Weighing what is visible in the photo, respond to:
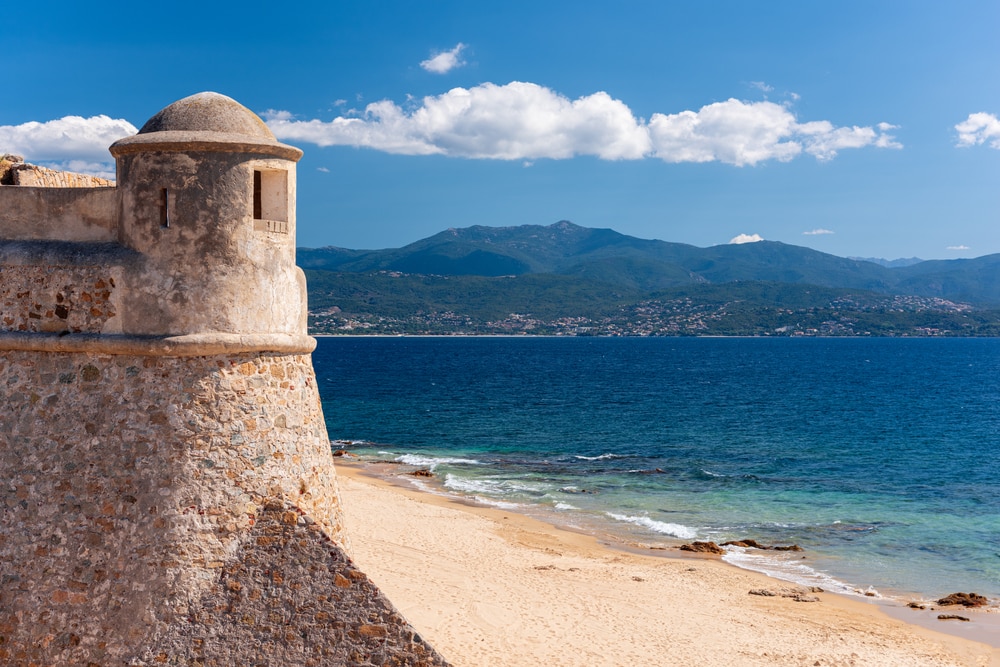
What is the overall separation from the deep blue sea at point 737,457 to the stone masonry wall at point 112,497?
17.8 m

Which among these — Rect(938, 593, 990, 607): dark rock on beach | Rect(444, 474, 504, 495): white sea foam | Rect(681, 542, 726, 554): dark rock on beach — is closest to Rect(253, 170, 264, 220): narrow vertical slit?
Rect(681, 542, 726, 554): dark rock on beach

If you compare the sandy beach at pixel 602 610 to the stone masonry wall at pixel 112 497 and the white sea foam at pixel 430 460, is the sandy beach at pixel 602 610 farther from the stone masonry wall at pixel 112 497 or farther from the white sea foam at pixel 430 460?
the white sea foam at pixel 430 460

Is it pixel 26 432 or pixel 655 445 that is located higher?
pixel 26 432

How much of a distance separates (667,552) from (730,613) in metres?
5.71

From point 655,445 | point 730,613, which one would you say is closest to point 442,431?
point 655,445

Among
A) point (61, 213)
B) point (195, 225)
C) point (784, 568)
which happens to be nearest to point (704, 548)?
point (784, 568)

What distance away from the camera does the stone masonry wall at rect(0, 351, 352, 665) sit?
28.6ft

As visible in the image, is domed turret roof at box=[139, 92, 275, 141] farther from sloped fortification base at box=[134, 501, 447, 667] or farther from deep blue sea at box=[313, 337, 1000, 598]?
deep blue sea at box=[313, 337, 1000, 598]

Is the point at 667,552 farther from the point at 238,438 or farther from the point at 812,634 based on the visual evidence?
the point at 238,438

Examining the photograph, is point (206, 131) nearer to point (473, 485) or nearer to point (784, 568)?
point (784, 568)

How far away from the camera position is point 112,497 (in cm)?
880

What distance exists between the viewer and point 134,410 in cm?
889

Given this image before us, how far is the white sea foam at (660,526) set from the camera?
26627mm

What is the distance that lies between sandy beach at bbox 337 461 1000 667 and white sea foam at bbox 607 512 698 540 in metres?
3.13
